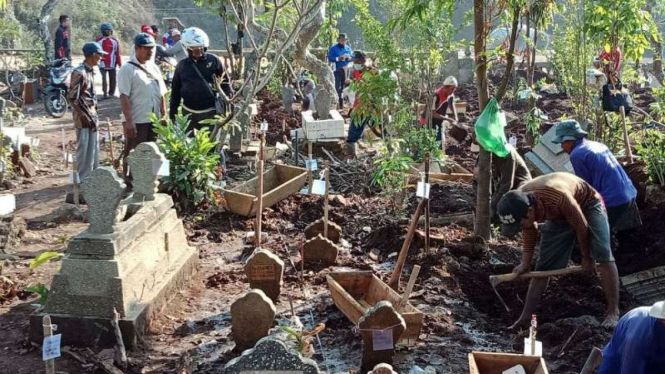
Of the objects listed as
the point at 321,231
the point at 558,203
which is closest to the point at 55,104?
the point at 321,231

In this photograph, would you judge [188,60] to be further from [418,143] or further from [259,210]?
[418,143]

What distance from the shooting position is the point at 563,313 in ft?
21.9

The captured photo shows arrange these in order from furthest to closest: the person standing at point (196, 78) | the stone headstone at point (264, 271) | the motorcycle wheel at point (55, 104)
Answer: the motorcycle wheel at point (55, 104)
the person standing at point (196, 78)
the stone headstone at point (264, 271)

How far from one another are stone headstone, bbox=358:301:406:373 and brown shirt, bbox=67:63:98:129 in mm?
5261

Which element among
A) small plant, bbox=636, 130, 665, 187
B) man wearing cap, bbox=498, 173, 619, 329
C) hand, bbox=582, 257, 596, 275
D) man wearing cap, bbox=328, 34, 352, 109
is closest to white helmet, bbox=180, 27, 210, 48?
man wearing cap, bbox=498, 173, 619, 329

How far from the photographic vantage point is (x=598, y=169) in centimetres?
716

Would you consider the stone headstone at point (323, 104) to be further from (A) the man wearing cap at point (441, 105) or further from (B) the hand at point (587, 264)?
(B) the hand at point (587, 264)

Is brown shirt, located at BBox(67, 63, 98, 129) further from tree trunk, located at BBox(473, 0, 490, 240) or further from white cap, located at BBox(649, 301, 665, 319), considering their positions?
white cap, located at BBox(649, 301, 665, 319)

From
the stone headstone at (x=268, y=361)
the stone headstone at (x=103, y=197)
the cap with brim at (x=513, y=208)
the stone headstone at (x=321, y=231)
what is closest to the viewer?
the stone headstone at (x=268, y=361)

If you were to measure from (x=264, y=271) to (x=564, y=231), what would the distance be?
246 cm

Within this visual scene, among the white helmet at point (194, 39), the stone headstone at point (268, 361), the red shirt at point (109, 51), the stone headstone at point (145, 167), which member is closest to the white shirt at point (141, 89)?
the white helmet at point (194, 39)

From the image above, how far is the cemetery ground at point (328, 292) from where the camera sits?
19.4 feet

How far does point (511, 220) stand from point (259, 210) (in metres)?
2.90

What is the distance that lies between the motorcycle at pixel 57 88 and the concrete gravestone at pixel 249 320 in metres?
11.0
